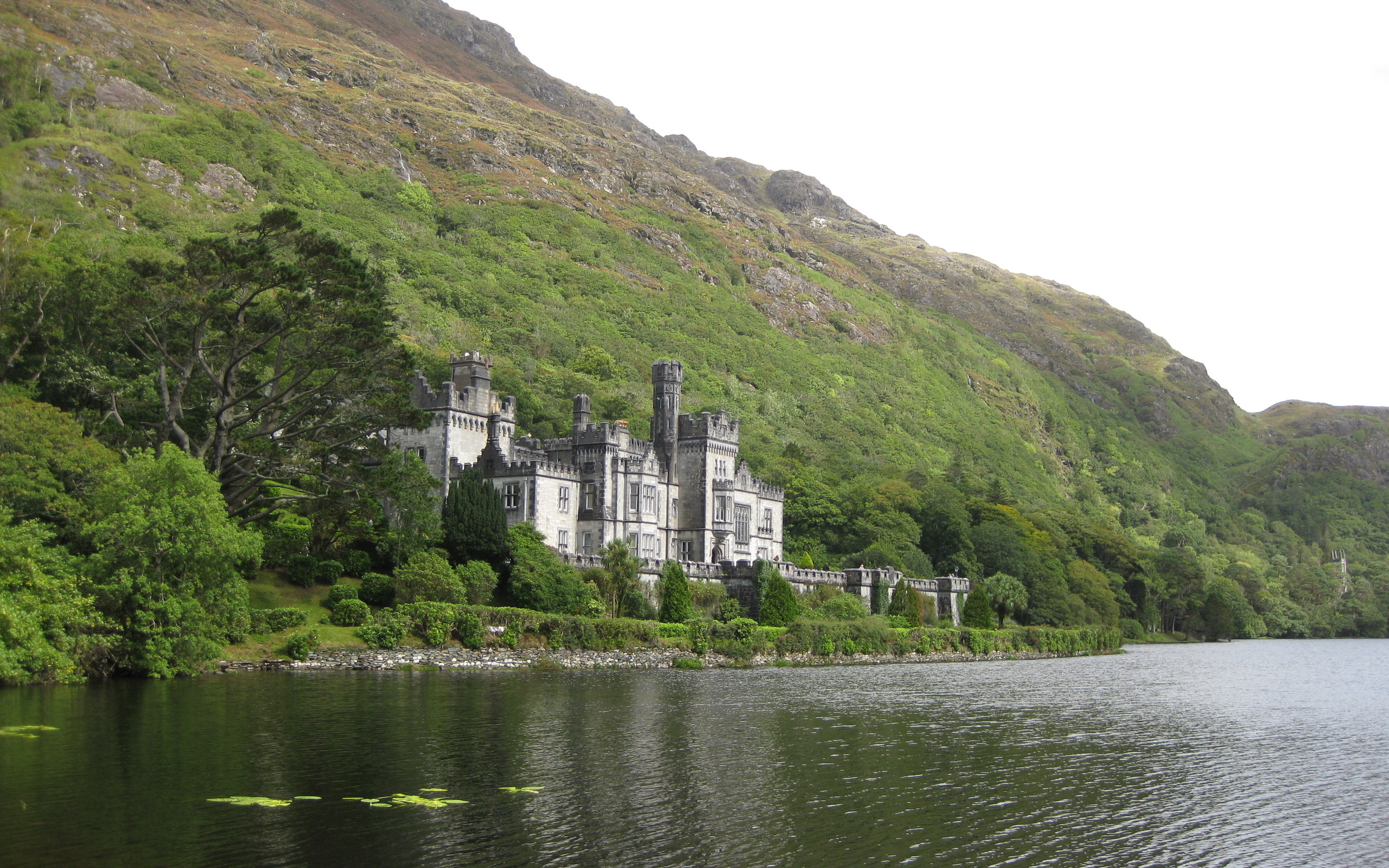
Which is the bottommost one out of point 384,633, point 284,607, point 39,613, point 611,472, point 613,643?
point 613,643

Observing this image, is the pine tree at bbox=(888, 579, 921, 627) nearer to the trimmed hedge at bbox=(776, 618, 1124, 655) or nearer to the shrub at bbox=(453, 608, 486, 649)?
A: the trimmed hedge at bbox=(776, 618, 1124, 655)

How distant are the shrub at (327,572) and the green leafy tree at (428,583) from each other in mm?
3765

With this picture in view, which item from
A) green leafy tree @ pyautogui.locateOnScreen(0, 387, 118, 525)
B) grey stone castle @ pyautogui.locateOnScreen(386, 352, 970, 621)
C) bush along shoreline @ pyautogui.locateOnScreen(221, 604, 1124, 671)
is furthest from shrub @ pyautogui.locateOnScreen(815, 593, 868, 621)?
green leafy tree @ pyautogui.locateOnScreen(0, 387, 118, 525)

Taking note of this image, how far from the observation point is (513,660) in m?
60.1

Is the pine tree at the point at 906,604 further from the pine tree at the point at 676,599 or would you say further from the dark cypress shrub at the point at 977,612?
the pine tree at the point at 676,599

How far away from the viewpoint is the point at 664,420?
3600 inches

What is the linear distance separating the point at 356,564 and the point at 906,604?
1654 inches

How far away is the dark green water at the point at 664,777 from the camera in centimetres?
2197

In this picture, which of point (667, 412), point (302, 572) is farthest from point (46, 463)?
point (667, 412)

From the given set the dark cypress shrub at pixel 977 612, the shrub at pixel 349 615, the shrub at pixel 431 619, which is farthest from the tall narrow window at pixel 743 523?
the shrub at pixel 349 615

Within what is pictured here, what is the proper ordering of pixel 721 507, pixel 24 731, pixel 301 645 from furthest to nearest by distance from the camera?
pixel 721 507 < pixel 301 645 < pixel 24 731

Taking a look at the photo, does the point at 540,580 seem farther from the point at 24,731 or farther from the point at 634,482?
the point at 24,731

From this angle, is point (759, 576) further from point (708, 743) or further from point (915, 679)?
point (708, 743)

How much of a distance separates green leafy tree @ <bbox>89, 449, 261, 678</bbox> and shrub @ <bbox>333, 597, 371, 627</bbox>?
31.7 ft
